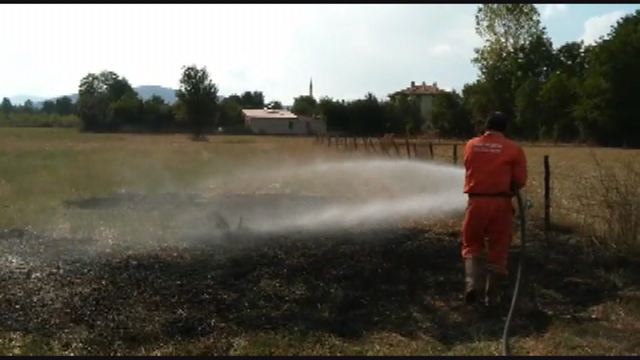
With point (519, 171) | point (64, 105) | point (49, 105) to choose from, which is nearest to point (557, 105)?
point (64, 105)

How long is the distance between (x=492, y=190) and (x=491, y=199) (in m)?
0.08

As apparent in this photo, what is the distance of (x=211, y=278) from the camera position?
720cm

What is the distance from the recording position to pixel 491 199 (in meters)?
6.05

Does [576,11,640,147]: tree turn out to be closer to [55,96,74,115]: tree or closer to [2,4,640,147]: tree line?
[2,4,640,147]: tree line

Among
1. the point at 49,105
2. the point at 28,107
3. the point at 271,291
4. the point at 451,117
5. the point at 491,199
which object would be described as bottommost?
the point at 271,291

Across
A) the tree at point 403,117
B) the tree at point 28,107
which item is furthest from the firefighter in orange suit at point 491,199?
the tree at point 403,117

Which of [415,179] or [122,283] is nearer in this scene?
[122,283]

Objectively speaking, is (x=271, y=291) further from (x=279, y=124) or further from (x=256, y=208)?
(x=279, y=124)

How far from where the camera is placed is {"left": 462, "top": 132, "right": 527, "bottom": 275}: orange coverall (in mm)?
6023

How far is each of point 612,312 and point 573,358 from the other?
1381 millimetres

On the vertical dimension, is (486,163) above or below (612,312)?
above

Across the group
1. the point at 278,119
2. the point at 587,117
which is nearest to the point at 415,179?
the point at 587,117

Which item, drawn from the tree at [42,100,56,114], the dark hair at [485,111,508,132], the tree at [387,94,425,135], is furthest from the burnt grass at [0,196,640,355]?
the tree at [387,94,425,135]

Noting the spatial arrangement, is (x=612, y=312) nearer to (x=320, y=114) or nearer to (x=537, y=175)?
(x=537, y=175)
